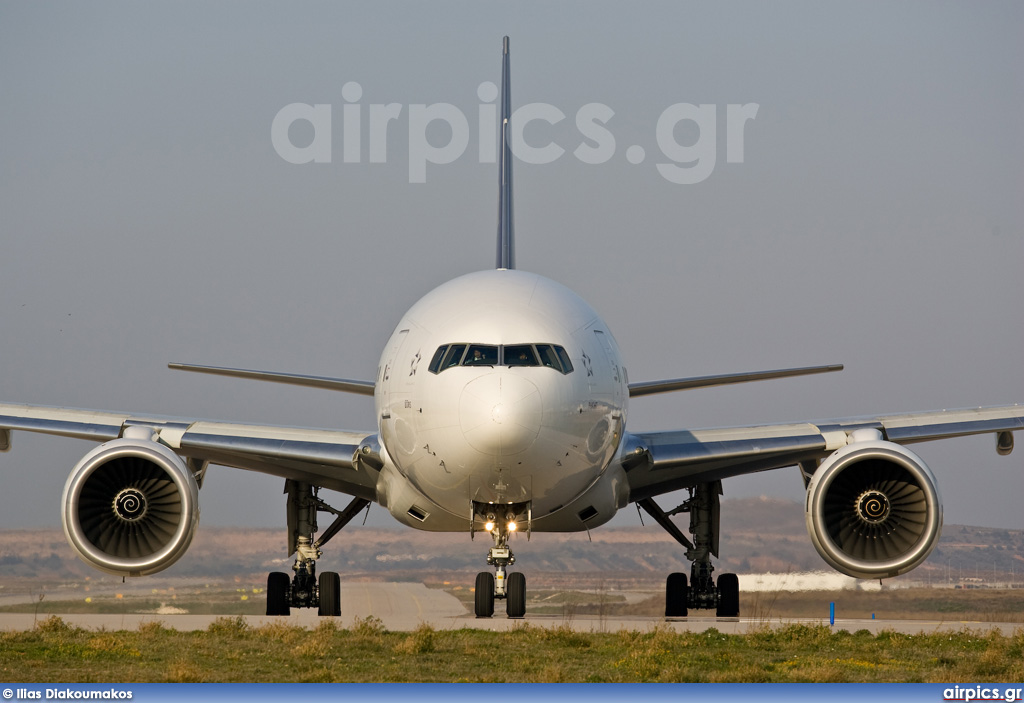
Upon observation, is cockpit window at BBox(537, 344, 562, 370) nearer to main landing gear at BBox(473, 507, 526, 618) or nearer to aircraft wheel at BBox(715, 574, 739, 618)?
main landing gear at BBox(473, 507, 526, 618)

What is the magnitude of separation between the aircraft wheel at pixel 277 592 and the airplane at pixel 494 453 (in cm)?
3

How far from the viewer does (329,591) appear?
2086 centimetres

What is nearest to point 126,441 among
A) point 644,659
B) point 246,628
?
point 246,628

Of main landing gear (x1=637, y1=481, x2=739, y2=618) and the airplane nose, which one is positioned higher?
the airplane nose

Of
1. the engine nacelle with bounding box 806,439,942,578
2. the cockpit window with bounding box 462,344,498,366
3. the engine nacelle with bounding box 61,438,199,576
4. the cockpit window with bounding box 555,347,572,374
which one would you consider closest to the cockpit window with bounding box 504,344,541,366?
the cockpit window with bounding box 462,344,498,366

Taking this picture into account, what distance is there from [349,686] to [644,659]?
4.51 metres

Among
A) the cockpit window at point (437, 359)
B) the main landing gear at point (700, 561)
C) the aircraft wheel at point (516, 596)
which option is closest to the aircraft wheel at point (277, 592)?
the aircraft wheel at point (516, 596)

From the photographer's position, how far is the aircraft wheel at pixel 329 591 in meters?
20.8

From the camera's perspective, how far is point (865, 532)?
54.9ft

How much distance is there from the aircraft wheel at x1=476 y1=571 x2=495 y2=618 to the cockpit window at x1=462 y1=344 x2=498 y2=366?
3981 mm

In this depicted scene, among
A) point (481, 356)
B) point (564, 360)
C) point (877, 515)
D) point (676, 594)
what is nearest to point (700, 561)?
point (676, 594)

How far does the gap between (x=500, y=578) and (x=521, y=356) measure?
3.40 metres

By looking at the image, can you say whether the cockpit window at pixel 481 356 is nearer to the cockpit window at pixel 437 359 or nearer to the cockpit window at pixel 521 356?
the cockpit window at pixel 521 356

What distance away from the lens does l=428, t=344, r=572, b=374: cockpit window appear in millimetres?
14617
